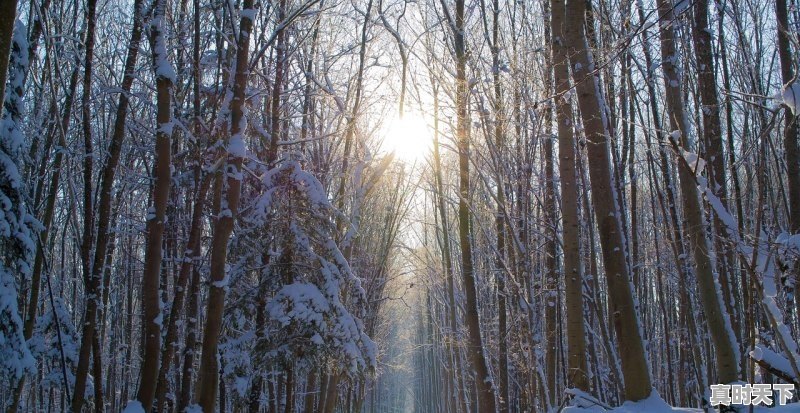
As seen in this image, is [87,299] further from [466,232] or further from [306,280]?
[466,232]

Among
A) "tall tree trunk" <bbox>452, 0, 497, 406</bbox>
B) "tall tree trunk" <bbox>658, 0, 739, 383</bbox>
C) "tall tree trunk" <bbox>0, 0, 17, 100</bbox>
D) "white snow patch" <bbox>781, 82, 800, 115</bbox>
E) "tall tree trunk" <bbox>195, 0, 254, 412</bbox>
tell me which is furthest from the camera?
"tall tree trunk" <bbox>452, 0, 497, 406</bbox>

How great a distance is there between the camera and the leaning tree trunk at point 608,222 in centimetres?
518

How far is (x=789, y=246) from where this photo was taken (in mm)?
3963

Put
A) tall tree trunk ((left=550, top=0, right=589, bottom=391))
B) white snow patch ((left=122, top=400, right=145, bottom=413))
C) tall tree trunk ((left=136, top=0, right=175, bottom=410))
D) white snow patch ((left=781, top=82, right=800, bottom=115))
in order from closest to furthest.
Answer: white snow patch ((left=781, top=82, right=800, bottom=115)), tall tree trunk ((left=550, top=0, right=589, bottom=391)), white snow patch ((left=122, top=400, right=145, bottom=413)), tall tree trunk ((left=136, top=0, right=175, bottom=410))

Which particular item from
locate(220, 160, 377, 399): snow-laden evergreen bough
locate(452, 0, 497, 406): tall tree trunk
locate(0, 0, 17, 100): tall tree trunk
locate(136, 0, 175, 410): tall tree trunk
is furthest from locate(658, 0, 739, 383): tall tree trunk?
locate(136, 0, 175, 410): tall tree trunk

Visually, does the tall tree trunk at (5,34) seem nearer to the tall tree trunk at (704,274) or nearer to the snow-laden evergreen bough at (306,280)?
the tall tree trunk at (704,274)

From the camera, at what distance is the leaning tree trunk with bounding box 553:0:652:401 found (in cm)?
518

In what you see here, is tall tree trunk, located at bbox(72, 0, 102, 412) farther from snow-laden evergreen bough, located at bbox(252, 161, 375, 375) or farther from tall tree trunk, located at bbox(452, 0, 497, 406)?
tall tree trunk, located at bbox(452, 0, 497, 406)

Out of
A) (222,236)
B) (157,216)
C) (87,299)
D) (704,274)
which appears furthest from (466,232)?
(87,299)

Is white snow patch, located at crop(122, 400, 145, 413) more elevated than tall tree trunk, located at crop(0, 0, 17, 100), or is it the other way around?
tall tree trunk, located at crop(0, 0, 17, 100)

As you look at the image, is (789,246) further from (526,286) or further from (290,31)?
(290,31)

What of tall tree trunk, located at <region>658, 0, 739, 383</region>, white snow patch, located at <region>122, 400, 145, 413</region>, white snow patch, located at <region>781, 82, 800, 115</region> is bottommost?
white snow patch, located at <region>122, 400, 145, 413</region>

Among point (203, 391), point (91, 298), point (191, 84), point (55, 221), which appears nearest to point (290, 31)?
point (191, 84)

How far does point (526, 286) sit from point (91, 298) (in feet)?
20.9
